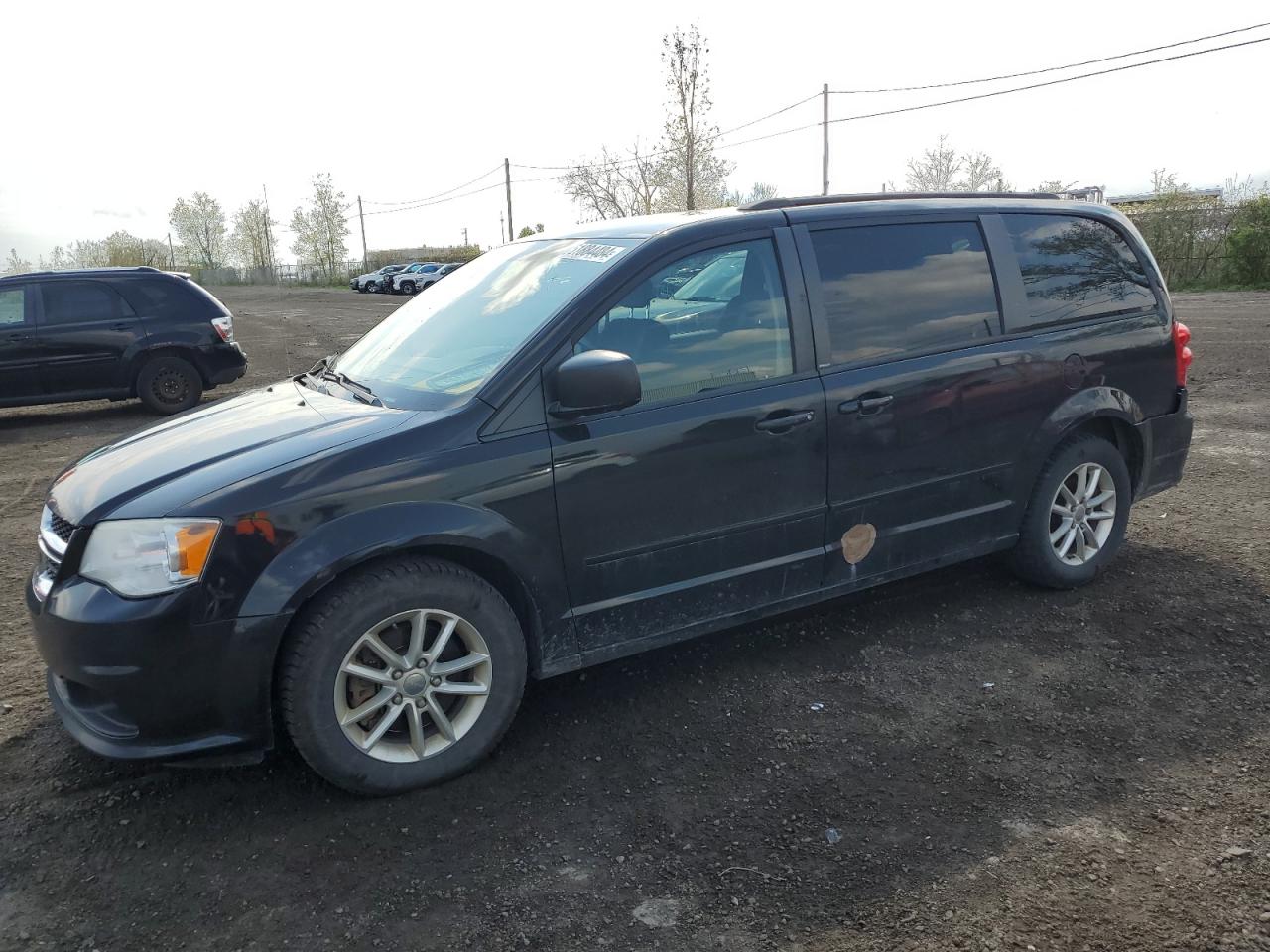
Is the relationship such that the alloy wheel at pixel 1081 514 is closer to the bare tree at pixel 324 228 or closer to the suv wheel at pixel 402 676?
the suv wheel at pixel 402 676

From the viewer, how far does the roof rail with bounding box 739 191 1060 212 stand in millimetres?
3999

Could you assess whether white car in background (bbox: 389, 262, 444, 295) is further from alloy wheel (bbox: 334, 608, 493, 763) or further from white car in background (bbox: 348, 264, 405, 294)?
alloy wheel (bbox: 334, 608, 493, 763)

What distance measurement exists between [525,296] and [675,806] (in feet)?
6.49

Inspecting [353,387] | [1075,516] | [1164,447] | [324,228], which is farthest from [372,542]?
[324,228]

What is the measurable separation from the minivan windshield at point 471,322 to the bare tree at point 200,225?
11604cm

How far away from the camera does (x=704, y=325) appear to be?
3.70 m

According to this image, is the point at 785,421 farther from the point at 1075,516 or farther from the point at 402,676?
the point at 1075,516

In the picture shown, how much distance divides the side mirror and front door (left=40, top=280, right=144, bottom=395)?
9.61 m

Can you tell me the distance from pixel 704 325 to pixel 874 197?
1182mm

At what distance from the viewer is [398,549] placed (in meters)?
3.08

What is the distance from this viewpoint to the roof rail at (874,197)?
13.1ft

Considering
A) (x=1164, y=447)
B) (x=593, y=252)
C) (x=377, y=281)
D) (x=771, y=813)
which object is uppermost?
(x=377, y=281)

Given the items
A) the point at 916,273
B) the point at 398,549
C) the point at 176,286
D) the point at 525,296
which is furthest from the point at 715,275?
the point at 176,286

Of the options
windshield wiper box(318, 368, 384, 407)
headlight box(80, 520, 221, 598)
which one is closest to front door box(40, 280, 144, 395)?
windshield wiper box(318, 368, 384, 407)
